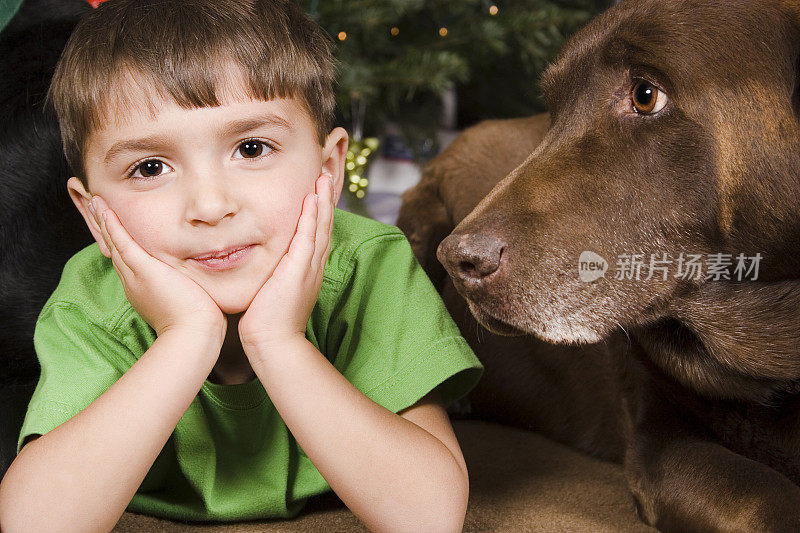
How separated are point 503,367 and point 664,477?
606 millimetres

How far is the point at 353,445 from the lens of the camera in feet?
3.22

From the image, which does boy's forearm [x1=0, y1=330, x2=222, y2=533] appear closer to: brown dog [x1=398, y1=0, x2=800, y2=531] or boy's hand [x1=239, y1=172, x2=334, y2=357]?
boy's hand [x1=239, y1=172, x2=334, y2=357]

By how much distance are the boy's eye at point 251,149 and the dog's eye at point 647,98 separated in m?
0.50

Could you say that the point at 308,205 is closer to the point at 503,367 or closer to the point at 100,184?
the point at 100,184

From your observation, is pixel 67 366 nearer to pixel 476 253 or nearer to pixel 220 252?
pixel 220 252

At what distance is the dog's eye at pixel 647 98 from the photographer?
1.07 metres

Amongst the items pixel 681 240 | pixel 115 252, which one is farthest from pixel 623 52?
pixel 115 252

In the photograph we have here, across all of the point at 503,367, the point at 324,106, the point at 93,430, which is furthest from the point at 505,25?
→ the point at 93,430

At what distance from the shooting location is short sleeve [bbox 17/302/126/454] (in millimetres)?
1039

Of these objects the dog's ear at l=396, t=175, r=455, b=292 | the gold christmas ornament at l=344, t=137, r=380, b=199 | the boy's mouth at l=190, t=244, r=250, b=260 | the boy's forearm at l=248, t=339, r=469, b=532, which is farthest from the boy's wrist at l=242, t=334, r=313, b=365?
the gold christmas ornament at l=344, t=137, r=380, b=199

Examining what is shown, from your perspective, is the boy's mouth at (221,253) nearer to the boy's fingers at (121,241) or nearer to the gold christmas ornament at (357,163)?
the boy's fingers at (121,241)

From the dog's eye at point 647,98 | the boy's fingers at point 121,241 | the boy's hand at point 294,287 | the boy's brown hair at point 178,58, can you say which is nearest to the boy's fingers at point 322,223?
the boy's hand at point 294,287

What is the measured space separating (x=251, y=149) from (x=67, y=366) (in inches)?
15.4

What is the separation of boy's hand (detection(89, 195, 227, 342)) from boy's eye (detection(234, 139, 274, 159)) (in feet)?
0.56
